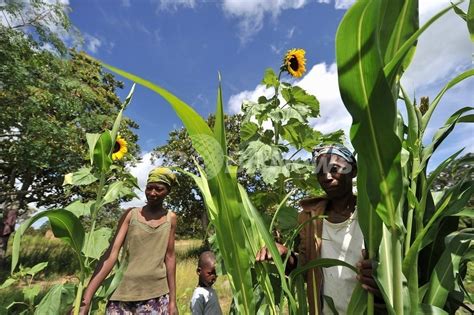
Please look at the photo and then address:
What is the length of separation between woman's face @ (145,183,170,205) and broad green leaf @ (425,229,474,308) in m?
1.46

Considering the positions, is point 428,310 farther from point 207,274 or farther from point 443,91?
point 207,274

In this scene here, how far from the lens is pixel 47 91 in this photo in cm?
689

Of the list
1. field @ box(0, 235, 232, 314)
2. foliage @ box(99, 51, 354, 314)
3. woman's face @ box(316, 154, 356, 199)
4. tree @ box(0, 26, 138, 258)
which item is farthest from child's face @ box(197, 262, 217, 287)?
tree @ box(0, 26, 138, 258)

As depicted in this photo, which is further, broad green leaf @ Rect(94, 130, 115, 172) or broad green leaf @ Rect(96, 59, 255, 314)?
broad green leaf @ Rect(94, 130, 115, 172)

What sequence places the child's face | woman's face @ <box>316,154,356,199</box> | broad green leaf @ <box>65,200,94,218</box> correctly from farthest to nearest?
1. the child's face
2. broad green leaf @ <box>65,200,94,218</box>
3. woman's face @ <box>316,154,356,199</box>

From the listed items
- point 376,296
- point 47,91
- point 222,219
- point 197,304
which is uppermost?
point 47,91

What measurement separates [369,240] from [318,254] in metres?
0.53

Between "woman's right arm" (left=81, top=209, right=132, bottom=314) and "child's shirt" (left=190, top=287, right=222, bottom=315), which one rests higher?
"woman's right arm" (left=81, top=209, right=132, bottom=314)

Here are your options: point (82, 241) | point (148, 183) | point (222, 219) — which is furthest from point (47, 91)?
point (222, 219)

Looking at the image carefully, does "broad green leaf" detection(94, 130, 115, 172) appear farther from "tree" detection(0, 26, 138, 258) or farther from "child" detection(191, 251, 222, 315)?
"tree" detection(0, 26, 138, 258)

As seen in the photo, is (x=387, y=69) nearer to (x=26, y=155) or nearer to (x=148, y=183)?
(x=148, y=183)

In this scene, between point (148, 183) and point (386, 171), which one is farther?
point (148, 183)

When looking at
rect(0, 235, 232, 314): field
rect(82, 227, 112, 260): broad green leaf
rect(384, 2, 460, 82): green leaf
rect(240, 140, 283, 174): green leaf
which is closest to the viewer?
rect(384, 2, 460, 82): green leaf

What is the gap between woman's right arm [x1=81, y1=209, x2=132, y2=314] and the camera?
4.62 ft
